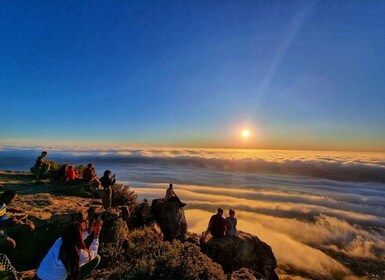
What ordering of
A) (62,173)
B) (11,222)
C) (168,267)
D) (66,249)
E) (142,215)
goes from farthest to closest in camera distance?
(62,173) < (142,215) < (11,222) < (168,267) < (66,249)

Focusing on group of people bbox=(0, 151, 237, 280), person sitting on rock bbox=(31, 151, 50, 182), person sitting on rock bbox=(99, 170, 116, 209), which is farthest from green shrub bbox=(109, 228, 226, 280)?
person sitting on rock bbox=(31, 151, 50, 182)

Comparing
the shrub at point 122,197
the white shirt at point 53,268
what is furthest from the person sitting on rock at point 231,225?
the white shirt at point 53,268

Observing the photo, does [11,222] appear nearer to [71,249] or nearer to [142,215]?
[71,249]

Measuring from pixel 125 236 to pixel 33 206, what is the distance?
15.1ft

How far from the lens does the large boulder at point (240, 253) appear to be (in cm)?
1116

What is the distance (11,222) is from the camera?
7887 mm

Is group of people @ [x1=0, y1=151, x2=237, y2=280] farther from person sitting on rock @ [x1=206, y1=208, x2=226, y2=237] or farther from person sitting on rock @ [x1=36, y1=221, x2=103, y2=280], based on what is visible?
person sitting on rock @ [x1=206, y1=208, x2=226, y2=237]

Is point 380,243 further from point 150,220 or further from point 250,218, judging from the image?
point 150,220

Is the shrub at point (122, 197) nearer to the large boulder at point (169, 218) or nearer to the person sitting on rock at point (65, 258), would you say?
the large boulder at point (169, 218)

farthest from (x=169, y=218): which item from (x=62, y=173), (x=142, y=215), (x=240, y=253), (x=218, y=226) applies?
(x=62, y=173)

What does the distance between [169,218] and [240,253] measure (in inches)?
151

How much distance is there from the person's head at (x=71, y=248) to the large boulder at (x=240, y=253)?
25.1 feet

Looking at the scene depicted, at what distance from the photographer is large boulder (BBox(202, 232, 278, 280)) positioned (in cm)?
1116

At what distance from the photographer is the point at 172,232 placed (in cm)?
1294
